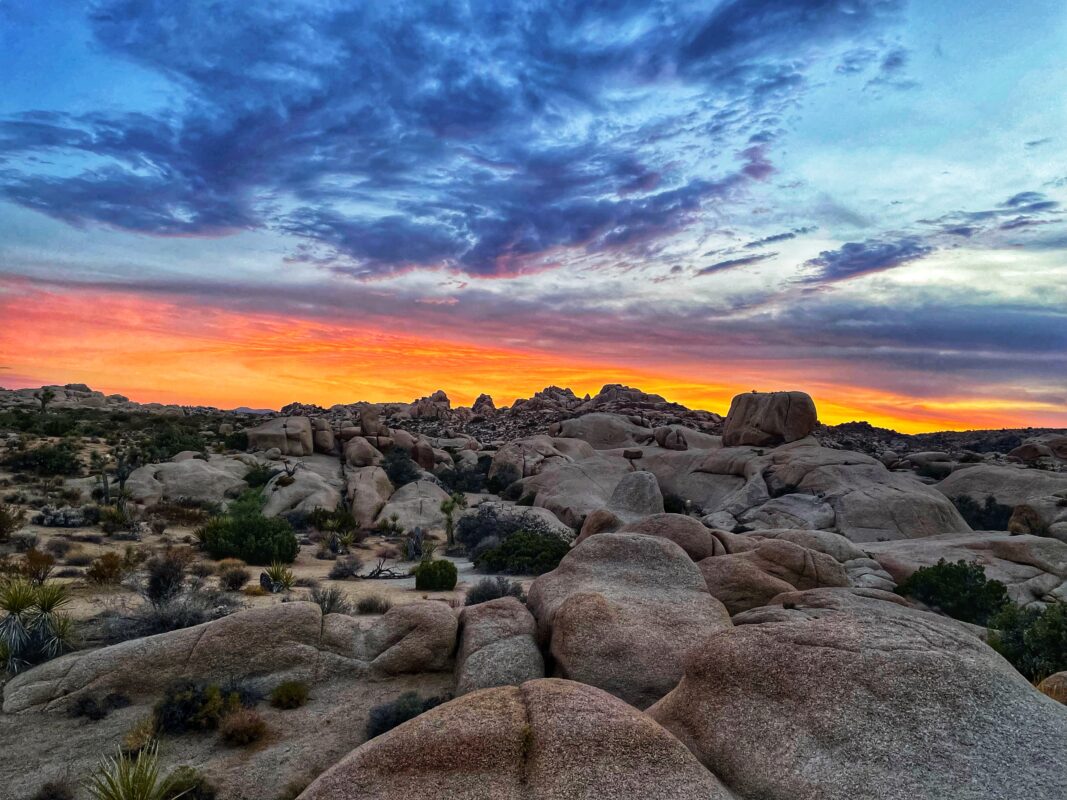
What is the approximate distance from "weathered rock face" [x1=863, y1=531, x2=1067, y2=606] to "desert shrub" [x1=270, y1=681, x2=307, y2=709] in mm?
18101

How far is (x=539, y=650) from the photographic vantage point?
1314cm

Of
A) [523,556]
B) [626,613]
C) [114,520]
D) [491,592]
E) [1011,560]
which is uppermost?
[626,613]

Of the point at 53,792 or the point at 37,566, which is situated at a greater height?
the point at 37,566

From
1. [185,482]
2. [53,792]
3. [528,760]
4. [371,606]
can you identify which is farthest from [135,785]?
[185,482]

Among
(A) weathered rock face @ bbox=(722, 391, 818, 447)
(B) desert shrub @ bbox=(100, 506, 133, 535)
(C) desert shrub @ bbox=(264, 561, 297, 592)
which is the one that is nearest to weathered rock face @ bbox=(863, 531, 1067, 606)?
(C) desert shrub @ bbox=(264, 561, 297, 592)

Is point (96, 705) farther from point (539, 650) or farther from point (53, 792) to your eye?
point (539, 650)

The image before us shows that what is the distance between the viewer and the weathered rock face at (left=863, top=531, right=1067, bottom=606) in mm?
A: 20031

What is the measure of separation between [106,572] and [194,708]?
10.6m

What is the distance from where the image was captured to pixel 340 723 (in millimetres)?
11883

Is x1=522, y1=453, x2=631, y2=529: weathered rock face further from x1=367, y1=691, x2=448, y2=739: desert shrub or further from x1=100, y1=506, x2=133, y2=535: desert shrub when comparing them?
x1=367, y1=691, x2=448, y2=739: desert shrub

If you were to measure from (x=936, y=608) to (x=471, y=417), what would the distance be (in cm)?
8766

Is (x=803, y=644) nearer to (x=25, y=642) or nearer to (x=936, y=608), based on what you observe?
(x=936, y=608)

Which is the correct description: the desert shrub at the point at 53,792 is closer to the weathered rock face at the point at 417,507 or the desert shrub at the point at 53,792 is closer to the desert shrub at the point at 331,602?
the desert shrub at the point at 331,602

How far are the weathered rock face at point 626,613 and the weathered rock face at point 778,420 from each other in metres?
36.7
